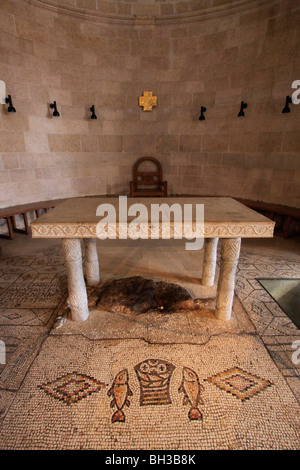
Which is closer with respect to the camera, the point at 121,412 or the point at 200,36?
the point at 121,412

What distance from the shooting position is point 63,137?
5.04 metres

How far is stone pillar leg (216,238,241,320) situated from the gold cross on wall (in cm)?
404

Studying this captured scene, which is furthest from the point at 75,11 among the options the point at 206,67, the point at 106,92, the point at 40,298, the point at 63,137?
the point at 40,298

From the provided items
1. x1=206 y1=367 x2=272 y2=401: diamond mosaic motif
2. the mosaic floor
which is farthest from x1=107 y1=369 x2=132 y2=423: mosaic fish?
x1=206 y1=367 x2=272 y2=401: diamond mosaic motif

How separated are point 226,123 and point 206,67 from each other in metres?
1.14

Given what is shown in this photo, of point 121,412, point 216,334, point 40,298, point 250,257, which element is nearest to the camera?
point 121,412

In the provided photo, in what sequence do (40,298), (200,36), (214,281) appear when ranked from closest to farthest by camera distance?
(40,298) → (214,281) → (200,36)

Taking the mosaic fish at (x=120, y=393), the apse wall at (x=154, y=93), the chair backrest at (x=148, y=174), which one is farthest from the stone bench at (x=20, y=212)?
the mosaic fish at (x=120, y=393)

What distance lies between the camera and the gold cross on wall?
17.0 ft

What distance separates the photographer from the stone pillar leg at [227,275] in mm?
2267

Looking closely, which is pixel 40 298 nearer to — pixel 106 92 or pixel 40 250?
pixel 40 250

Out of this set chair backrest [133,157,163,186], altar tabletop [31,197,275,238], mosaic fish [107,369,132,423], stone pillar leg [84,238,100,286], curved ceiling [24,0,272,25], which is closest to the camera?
mosaic fish [107,369,132,423]

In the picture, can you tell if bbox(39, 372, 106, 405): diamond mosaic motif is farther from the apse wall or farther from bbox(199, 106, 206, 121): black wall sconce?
bbox(199, 106, 206, 121): black wall sconce

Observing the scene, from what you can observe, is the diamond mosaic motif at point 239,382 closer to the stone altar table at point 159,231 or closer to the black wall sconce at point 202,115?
the stone altar table at point 159,231
